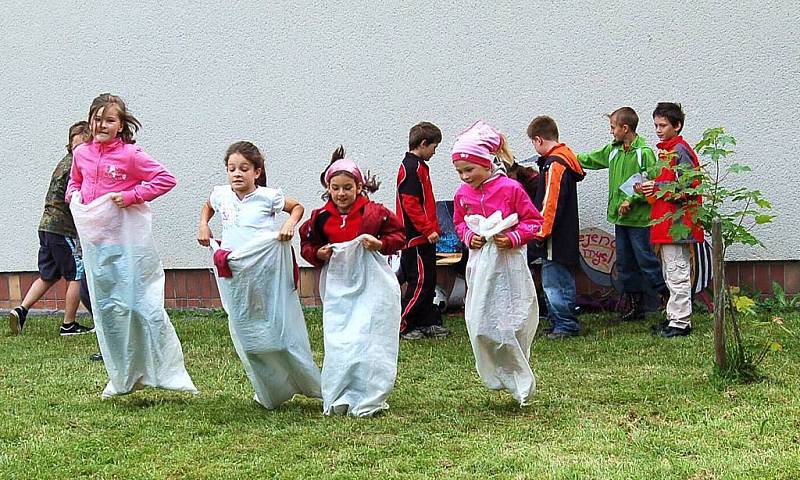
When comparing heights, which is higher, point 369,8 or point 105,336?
point 369,8

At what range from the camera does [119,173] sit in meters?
5.73

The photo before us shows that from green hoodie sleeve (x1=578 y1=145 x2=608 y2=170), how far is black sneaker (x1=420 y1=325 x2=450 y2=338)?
163 centimetres

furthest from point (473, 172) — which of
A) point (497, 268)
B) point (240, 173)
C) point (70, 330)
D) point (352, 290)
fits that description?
point (70, 330)

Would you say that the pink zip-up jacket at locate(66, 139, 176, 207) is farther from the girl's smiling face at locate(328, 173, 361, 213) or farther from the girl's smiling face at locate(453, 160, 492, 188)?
the girl's smiling face at locate(453, 160, 492, 188)

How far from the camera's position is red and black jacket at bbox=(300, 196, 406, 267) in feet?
17.6

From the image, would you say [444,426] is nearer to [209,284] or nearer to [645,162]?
[645,162]

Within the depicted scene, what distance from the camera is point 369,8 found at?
29.7 ft

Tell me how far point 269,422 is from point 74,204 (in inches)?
62.7

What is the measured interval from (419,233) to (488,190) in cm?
249

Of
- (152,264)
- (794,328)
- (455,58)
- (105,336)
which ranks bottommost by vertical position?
(794,328)

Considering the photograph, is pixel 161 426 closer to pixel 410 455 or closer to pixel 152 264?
pixel 152 264

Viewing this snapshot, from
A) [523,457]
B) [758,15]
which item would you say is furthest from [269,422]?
[758,15]

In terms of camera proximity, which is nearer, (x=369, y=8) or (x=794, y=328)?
(x=794, y=328)

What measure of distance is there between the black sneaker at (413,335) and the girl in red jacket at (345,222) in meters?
2.51
